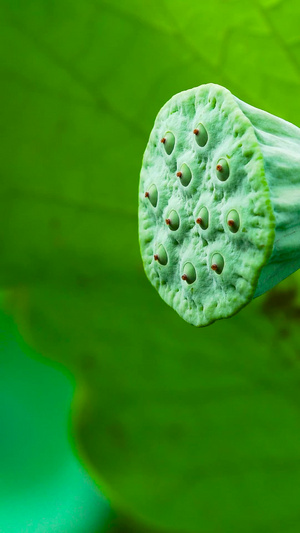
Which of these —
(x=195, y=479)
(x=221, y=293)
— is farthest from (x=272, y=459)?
(x=221, y=293)

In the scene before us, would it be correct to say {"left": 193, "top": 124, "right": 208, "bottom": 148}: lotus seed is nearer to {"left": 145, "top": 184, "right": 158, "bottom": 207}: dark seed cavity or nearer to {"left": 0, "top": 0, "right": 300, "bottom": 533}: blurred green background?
{"left": 145, "top": 184, "right": 158, "bottom": 207}: dark seed cavity

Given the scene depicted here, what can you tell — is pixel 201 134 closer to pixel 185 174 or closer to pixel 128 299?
pixel 185 174

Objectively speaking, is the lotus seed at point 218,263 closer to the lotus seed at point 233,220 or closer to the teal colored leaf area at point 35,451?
the lotus seed at point 233,220

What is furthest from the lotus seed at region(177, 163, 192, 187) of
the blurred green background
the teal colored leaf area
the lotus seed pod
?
the teal colored leaf area

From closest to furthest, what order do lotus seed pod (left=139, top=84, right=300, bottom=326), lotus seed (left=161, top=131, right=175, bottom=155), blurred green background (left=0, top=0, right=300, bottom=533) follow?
1. lotus seed pod (left=139, top=84, right=300, bottom=326)
2. lotus seed (left=161, top=131, right=175, bottom=155)
3. blurred green background (left=0, top=0, right=300, bottom=533)

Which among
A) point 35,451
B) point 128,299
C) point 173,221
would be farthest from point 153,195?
point 35,451
